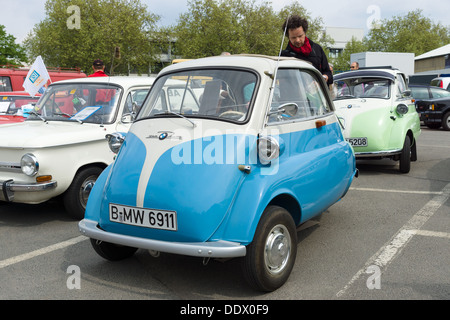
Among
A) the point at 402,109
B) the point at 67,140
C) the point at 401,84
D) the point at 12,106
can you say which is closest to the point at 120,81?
the point at 67,140

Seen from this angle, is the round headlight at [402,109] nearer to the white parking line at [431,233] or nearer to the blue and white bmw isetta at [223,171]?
the white parking line at [431,233]

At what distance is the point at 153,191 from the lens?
11.8 feet

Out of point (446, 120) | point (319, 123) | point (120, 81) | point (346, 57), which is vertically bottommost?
point (446, 120)

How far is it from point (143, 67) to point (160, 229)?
4491 centimetres

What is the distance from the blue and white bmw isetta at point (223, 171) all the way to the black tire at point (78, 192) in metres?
1.71

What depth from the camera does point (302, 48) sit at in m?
6.47

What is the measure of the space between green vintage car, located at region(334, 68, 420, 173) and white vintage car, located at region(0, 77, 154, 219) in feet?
11.9

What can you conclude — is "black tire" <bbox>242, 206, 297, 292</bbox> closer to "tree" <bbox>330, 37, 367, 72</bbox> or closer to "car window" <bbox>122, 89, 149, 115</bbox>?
"car window" <bbox>122, 89, 149, 115</bbox>

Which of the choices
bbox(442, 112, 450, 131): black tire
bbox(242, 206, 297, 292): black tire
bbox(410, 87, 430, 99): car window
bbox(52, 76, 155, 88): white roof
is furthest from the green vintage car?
bbox(410, 87, 430, 99): car window

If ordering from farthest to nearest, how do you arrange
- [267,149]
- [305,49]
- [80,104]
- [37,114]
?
[37,114], [80,104], [305,49], [267,149]

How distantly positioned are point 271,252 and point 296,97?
1.64 m

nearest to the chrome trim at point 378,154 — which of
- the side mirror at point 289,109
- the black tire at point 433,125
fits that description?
the side mirror at point 289,109

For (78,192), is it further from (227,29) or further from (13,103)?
(227,29)
